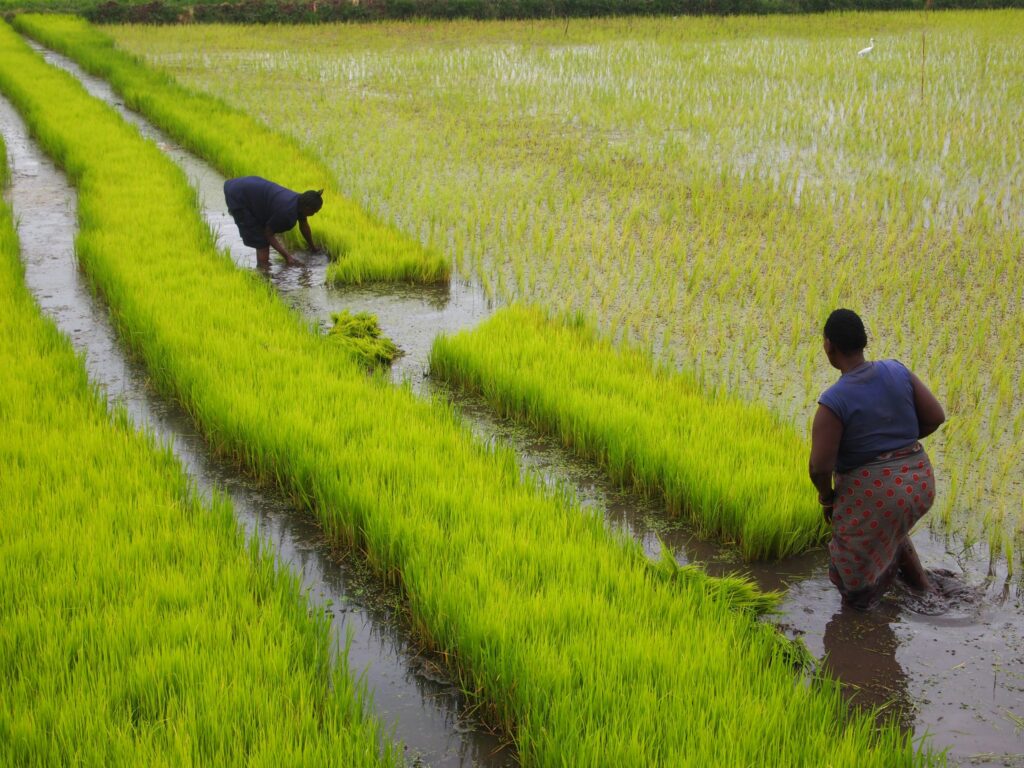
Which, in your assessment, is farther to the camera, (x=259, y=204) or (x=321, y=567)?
(x=259, y=204)

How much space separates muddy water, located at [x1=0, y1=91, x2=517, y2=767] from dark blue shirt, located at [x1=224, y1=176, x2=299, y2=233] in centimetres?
97

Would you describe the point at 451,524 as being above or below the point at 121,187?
below

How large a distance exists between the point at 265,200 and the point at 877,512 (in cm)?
415

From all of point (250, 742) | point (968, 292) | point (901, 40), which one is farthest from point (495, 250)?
point (901, 40)

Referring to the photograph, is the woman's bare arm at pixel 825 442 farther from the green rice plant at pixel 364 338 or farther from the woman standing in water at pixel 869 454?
the green rice plant at pixel 364 338

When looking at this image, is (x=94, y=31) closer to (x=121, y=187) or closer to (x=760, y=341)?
(x=121, y=187)

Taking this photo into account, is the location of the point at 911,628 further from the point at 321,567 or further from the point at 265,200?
the point at 265,200

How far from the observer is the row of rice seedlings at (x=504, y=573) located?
2.17 meters

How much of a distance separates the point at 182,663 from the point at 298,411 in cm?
159

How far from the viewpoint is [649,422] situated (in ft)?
12.3

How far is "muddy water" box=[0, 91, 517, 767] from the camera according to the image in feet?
7.91

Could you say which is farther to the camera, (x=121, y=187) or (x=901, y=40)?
(x=901, y=40)

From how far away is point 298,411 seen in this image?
150 inches

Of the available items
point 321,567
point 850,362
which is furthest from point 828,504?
point 321,567
